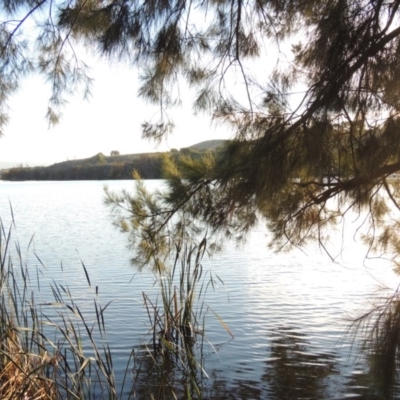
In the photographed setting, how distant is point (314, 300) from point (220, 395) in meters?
2.82

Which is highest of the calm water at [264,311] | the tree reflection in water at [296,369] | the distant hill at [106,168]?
the distant hill at [106,168]

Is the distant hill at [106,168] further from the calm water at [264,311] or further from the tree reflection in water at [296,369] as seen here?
the tree reflection in water at [296,369]

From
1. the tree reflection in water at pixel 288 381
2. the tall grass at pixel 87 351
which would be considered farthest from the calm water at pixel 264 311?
the tall grass at pixel 87 351

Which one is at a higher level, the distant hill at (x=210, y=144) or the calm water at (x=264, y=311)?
the distant hill at (x=210, y=144)

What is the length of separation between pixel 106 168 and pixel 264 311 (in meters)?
13.1

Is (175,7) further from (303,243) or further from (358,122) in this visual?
(303,243)

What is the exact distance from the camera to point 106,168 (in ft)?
60.4

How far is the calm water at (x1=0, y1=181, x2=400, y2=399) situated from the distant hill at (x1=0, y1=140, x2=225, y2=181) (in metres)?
0.62

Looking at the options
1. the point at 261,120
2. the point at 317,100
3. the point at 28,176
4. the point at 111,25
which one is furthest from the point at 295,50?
the point at 28,176

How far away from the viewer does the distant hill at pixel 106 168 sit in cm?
438

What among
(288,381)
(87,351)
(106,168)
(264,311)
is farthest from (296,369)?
(106,168)

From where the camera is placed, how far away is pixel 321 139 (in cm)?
313

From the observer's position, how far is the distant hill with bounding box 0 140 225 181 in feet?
14.4

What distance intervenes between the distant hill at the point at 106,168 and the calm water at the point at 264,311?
0.62 m
